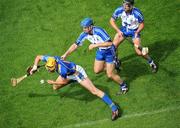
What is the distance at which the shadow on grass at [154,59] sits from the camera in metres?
14.7

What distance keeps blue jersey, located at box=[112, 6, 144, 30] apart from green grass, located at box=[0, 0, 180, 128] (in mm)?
1573

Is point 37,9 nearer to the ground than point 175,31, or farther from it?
farther from it

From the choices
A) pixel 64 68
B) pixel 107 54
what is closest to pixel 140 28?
pixel 107 54

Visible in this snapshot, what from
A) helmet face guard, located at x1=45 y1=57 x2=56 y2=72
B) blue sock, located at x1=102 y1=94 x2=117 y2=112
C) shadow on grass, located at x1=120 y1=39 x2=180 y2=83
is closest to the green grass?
shadow on grass, located at x1=120 y1=39 x2=180 y2=83

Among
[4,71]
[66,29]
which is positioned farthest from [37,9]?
[4,71]

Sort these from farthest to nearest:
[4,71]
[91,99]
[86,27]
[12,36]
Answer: [12,36] < [4,71] < [91,99] < [86,27]

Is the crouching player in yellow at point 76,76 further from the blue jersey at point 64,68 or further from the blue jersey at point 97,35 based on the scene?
the blue jersey at point 97,35

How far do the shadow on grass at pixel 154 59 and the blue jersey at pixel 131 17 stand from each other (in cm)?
149

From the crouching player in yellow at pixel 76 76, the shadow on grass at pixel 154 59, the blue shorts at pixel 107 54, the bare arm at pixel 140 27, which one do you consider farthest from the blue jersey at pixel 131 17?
the crouching player in yellow at pixel 76 76

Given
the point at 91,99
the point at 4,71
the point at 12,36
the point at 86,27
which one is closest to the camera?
the point at 86,27

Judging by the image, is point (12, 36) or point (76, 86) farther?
point (12, 36)

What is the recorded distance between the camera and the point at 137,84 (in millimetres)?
14328

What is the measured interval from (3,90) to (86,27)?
4021 mm

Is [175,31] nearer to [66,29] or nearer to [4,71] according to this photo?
[66,29]
